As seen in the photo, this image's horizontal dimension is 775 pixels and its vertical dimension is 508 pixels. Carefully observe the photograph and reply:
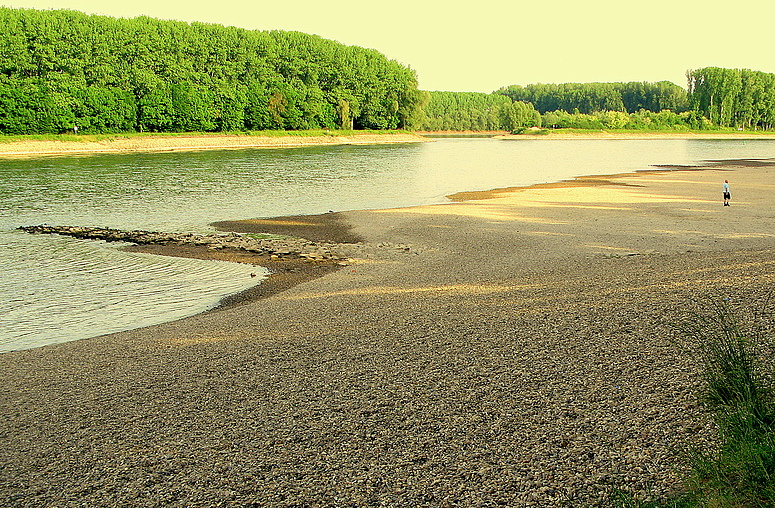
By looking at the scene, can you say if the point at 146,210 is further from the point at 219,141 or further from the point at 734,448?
the point at 219,141

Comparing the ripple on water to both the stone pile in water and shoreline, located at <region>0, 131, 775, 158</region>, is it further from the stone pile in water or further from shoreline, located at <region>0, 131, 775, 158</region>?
shoreline, located at <region>0, 131, 775, 158</region>

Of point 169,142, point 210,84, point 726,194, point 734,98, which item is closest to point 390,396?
point 726,194

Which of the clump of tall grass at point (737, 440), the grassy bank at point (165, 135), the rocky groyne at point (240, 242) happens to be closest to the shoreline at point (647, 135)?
the grassy bank at point (165, 135)

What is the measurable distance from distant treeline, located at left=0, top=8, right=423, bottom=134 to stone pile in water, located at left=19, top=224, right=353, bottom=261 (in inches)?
2946

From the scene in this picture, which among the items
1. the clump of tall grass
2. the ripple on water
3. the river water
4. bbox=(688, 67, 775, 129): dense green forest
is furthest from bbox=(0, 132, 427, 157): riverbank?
bbox=(688, 67, 775, 129): dense green forest

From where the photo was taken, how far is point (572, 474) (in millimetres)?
5707

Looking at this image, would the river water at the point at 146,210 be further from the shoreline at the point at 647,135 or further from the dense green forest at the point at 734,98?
the dense green forest at the point at 734,98

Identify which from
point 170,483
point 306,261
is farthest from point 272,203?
point 170,483

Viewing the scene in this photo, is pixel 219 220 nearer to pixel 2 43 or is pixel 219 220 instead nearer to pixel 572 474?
pixel 572 474

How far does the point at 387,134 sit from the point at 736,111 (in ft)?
326

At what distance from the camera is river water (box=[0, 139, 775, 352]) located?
46.3 feet

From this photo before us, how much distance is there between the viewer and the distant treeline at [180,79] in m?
95.3

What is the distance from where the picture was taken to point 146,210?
104 ft

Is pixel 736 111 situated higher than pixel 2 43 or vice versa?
pixel 2 43
